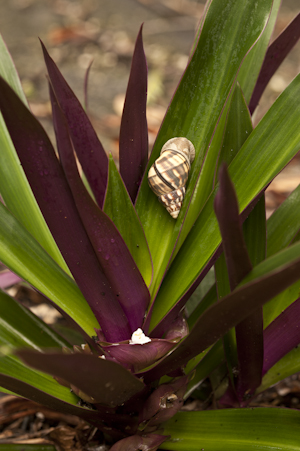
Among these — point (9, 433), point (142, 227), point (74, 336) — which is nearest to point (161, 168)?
point (142, 227)

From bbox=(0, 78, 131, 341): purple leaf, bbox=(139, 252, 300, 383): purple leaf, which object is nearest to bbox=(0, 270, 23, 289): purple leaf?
bbox=(0, 78, 131, 341): purple leaf

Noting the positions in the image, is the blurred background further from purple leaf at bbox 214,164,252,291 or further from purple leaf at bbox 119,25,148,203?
purple leaf at bbox 214,164,252,291

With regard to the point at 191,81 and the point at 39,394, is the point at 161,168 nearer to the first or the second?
the point at 191,81

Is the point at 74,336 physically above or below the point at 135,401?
above

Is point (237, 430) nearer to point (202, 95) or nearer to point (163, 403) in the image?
point (163, 403)

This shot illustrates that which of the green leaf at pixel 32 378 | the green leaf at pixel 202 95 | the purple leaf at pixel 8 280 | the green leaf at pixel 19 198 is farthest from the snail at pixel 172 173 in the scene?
the purple leaf at pixel 8 280

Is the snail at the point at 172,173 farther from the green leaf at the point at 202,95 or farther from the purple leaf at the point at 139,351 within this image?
the purple leaf at the point at 139,351

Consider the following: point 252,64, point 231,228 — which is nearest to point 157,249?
point 231,228
